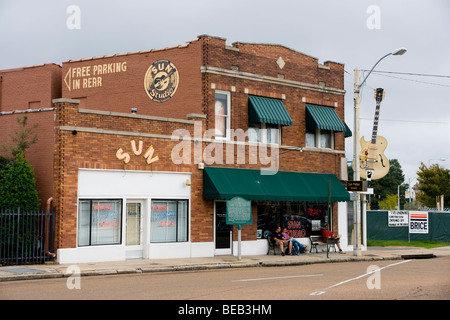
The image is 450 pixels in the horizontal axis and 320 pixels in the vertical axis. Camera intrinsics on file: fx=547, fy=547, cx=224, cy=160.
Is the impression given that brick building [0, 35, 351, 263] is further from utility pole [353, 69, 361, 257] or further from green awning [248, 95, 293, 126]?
utility pole [353, 69, 361, 257]

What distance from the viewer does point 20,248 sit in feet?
56.9

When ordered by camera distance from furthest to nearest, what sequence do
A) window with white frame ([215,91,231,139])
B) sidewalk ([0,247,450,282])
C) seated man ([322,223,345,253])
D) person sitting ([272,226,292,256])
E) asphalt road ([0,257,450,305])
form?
seated man ([322,223,345,253])
person sitting ([272,226,292,256])
window with white frame ([215,91,231,139])
sidewalk ([0,247,450,282])
asphalt road ([0,257,450,305])

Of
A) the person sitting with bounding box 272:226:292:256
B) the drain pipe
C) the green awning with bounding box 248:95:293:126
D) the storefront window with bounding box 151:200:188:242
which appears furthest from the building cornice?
the drain pipe

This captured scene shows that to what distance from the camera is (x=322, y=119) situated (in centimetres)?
2519

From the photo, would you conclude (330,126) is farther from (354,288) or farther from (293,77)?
(354,288)

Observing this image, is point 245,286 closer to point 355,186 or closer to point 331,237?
point 355,186

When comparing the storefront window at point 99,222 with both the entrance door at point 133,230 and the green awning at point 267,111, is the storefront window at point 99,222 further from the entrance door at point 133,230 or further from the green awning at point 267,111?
the green awning at point 267,111

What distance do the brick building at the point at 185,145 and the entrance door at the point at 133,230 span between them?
4cm

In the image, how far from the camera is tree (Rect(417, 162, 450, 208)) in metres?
53.3

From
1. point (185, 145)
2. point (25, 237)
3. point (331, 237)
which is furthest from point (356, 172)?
point (25, 237)

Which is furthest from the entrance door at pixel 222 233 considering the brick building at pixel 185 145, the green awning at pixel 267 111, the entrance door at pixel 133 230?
the green awning at pixel 267 111

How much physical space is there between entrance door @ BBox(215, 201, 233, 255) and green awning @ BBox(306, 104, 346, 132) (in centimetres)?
581

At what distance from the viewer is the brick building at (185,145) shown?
728 inches

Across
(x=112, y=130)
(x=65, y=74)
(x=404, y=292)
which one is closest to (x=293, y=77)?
(x=112, y=130)
